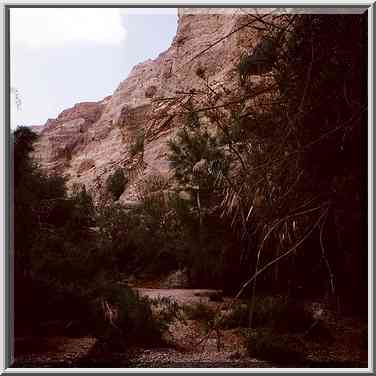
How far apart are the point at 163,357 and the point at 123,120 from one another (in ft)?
4.02

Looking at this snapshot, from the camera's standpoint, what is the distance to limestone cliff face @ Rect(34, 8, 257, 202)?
2645mm

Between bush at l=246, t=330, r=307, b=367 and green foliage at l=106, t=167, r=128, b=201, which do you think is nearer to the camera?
bush at l=246, t=330, r=307, b=367

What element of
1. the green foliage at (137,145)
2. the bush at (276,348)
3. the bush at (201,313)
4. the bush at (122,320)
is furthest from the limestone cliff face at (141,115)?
the bush at (276,348)

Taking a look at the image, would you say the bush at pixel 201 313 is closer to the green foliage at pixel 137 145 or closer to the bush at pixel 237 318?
the bush at pixel 237 318

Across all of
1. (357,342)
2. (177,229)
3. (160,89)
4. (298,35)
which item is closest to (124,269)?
(177,229)

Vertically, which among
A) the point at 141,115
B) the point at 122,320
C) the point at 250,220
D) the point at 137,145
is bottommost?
the point at 122,320

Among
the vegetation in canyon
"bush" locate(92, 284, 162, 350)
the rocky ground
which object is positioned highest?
the vegetation in canyon

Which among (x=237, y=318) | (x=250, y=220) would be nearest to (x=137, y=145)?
(x=250, y=220)

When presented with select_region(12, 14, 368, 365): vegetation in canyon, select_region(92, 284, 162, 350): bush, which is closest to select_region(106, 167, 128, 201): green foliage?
select_region(12, 14, 368, 365): vegetation in canyon

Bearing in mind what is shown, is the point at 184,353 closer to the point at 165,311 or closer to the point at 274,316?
the point at 165,311

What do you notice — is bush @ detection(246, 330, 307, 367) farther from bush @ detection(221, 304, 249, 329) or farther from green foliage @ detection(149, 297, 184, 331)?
green foliage @ detection(149, 297, 184, 331)

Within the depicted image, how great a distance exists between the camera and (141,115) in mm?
2797

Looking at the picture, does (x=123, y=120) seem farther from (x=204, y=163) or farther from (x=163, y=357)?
(x=163, y=357)

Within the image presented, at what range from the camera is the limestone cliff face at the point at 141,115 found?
2645 mm
